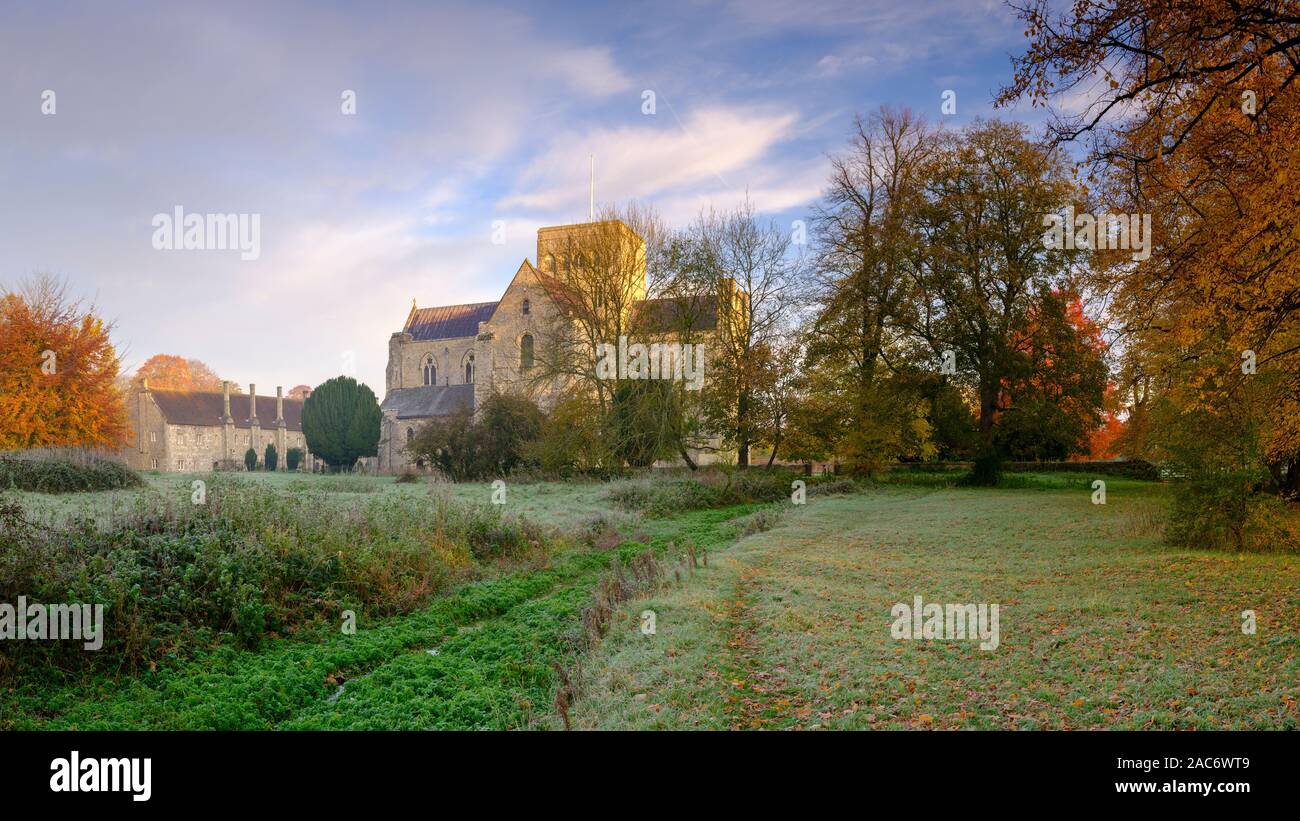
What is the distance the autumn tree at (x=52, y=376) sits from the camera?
23.1 meters

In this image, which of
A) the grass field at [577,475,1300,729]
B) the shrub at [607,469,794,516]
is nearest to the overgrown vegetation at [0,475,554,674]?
the grass field at [577,475,1300,729]

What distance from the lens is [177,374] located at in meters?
67.0

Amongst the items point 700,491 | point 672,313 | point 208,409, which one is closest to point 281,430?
point 208,409

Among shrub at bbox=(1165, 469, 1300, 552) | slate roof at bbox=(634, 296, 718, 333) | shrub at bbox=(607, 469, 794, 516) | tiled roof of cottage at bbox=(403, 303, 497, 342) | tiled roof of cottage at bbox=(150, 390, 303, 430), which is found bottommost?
shrub at bbox=(607, 469, 794, 516)

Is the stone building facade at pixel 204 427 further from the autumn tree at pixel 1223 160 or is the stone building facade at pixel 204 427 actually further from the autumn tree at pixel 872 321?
the autumn tree at pixel 1223 160

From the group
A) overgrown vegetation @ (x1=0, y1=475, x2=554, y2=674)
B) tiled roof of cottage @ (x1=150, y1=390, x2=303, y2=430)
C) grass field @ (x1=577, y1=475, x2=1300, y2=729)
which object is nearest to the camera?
grass field @ (x1=577, y1=475, x2=1300, y2=729)

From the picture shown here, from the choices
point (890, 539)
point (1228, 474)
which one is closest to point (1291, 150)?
point (1228, 474)

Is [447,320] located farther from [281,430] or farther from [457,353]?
[281,430]

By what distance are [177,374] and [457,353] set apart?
1228 inches

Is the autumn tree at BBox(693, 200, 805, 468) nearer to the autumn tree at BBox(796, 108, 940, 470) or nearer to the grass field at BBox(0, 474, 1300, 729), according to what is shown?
the autumn tree at BBox(796, 108, 940, 470)

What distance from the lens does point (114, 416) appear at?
1029 inches

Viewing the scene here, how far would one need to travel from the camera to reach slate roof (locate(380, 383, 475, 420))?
4990 cm

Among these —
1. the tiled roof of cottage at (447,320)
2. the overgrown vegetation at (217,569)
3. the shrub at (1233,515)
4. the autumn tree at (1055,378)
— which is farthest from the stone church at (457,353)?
the shrub at (1233,515)
